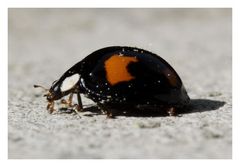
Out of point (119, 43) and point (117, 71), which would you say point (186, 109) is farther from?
point (119, 43)

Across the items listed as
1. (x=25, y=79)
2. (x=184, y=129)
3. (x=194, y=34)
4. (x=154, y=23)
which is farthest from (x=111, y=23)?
(x=184, y=129)

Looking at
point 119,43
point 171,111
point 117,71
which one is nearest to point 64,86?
point 117,71

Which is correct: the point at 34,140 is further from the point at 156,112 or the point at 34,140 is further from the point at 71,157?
the point at 156,112

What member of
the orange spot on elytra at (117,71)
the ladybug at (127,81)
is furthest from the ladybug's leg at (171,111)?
the orange spot on elytra at (117,71)

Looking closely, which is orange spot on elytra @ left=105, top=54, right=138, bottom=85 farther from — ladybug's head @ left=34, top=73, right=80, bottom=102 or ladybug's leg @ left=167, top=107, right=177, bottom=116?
ladybug's leg @ left=167, top=107, right=177, bottom=116

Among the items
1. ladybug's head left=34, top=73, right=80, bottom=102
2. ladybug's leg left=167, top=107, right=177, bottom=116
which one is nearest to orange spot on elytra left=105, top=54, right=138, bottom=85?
ladybug's head left=34, top=73, right=80, bottom=102

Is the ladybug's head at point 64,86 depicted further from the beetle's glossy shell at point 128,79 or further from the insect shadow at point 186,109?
the insect shadow at point 186,109
